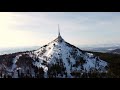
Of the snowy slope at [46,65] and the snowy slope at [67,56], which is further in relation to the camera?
the snowy slope at [67,56]

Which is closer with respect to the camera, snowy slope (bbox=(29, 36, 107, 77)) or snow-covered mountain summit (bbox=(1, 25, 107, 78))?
snow-covered mountain summit (bbox=(1, 25, 107, 78))

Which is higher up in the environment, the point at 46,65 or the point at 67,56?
the point at 67,56

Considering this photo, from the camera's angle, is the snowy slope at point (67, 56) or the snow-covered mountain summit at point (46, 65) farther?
the snowy slope at point (67, 56)

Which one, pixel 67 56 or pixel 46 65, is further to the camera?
pixel 67 56

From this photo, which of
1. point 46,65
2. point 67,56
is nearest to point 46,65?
point 46,65

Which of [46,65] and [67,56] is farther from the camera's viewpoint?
[67,56]

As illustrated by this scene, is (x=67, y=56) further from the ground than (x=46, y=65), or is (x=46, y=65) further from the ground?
(x=67, y=56)

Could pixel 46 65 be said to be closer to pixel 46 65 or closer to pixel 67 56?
pixel 46 65
